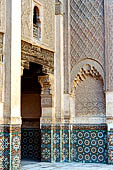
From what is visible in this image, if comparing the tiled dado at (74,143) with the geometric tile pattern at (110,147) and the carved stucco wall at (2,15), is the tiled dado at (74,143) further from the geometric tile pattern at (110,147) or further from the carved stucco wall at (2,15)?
the carved stucco wall at (2,15)

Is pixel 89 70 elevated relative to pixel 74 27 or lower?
lower

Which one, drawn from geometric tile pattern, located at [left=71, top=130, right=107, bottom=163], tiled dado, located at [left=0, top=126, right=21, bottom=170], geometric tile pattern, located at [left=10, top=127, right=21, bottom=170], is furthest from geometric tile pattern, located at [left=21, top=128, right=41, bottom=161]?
tiled dado, located at [left=0, top=126, right=21, bottom=170]

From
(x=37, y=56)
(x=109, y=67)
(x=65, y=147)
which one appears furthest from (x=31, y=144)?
(x=109, y=67)

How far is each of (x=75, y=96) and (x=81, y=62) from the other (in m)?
0.89

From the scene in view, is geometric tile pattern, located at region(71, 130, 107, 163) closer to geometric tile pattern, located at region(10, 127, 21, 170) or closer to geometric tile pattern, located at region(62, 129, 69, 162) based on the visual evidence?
geometric tile pattern, located at region(62, 129, 69, 162)

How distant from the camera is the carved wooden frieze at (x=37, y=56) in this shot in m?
7.09

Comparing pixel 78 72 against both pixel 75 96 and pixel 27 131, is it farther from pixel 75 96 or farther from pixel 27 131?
pixel 27 131

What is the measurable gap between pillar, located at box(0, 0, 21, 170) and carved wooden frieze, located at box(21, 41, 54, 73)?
0.47 meters

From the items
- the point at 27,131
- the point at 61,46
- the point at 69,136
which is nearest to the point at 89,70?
the point at 61,46

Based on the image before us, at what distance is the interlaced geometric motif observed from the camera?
833 cm

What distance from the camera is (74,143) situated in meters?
8.39

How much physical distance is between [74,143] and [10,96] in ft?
9.23

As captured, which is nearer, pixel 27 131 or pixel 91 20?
pixel 91 20

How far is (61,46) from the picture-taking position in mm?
8578
